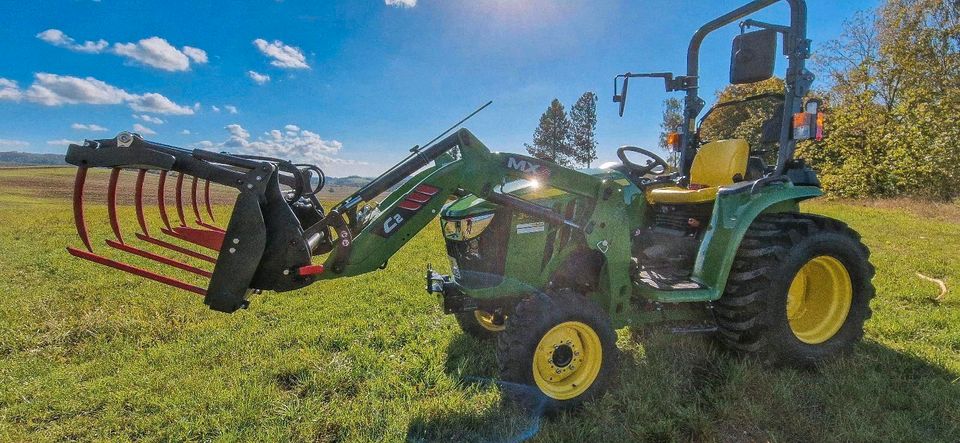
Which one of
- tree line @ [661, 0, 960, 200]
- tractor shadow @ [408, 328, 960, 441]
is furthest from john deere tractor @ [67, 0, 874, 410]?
tree line @ [661, 0, 960, 200]

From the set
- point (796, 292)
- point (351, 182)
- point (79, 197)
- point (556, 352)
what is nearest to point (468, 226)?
point (556, 352)

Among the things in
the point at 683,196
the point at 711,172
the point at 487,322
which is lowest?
the point at 487,322

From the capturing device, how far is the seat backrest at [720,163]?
12.4 ft

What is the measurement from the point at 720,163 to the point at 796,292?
1178 mm

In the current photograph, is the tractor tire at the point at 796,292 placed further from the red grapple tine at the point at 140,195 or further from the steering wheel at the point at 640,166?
the red grapple tine at the point at 140,195

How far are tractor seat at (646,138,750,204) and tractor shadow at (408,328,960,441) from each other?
1130 mm

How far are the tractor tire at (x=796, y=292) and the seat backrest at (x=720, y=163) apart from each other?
0.49 m

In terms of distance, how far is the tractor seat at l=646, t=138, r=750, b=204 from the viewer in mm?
3478

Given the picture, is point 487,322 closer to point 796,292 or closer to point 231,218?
point 231,218

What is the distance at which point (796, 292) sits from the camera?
12.4 feet

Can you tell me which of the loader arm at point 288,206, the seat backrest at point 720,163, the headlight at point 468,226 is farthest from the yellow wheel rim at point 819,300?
the headlight at point 468,226

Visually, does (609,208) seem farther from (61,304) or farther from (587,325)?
(61,304)

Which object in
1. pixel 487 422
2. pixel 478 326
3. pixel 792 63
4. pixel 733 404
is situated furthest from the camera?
pixel 478 326

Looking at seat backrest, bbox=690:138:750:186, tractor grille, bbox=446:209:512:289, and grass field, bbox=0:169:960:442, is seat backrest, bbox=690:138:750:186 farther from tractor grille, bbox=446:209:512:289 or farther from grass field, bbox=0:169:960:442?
tractor grille, bbox=446:209:512:289
